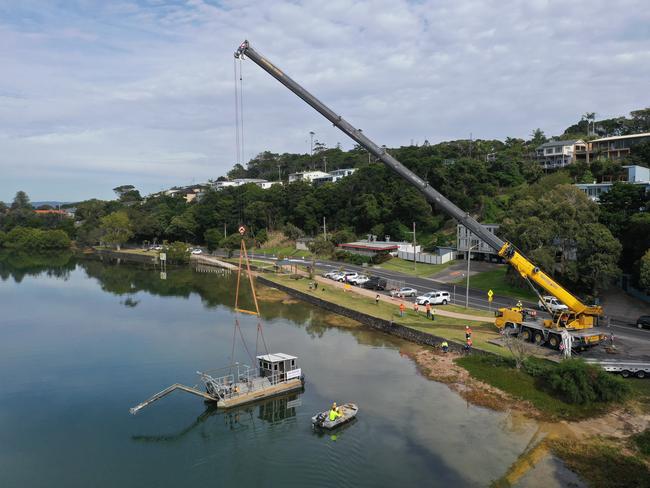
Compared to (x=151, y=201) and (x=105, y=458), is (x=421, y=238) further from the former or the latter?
(x=151, y=201)

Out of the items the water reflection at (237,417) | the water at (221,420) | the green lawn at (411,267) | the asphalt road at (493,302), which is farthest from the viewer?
the green lawn at (411,267)

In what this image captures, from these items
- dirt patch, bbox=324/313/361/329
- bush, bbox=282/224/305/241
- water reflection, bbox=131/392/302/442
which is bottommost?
water reflection, bbox=131/392/302/442

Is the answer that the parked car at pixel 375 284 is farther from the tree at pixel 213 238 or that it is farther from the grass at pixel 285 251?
the tree at pixel 213 238

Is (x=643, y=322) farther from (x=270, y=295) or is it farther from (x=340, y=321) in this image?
(x=270, y=295)

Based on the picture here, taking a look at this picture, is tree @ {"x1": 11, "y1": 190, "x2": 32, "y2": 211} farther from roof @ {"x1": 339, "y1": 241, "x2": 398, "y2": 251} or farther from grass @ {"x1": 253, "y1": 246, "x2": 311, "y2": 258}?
roof @ {"x1": 339, "y1": 241, "x2": 398, "y2": 251}

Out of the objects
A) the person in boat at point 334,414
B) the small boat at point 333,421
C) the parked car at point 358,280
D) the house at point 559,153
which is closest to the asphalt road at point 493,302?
the parked car at point 358,280

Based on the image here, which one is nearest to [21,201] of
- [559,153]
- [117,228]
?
[117,228]

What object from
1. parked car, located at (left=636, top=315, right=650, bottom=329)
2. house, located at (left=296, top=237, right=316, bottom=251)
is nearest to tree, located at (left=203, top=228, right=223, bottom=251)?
house, located at (left=296, top=237, right=316, bottom=251)
